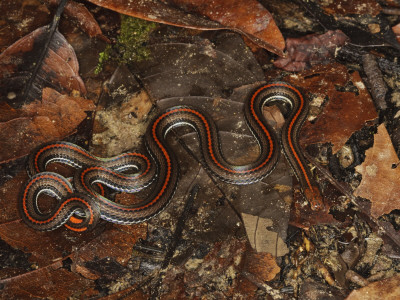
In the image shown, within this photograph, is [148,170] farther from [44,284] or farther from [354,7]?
[354,7]

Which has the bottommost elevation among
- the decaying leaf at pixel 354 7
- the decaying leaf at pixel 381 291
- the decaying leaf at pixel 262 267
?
the decaying leaf at pixel 262 267

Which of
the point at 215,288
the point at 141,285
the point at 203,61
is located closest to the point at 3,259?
the point at 141,285

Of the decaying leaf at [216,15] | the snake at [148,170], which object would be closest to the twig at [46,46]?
the decaying leaf at [216,15]

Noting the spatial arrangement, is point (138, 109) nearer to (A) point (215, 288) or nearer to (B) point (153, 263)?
(B) point (153, 263)

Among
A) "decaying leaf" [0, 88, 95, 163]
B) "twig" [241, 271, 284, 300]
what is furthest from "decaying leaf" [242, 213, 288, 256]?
"decaying leaf" [0, 88, 95, 163]

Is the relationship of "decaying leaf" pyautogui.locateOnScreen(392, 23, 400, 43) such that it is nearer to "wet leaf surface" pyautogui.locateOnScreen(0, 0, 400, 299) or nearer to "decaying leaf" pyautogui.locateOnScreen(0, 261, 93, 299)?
"wet leaf surface" pyautogui.locateOnScreen(0, 0, 400, 299)

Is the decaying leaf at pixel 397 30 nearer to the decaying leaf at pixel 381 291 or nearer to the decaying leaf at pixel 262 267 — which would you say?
the decaying leaf at pixel 381 291

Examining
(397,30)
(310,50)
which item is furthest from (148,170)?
(397,30)
